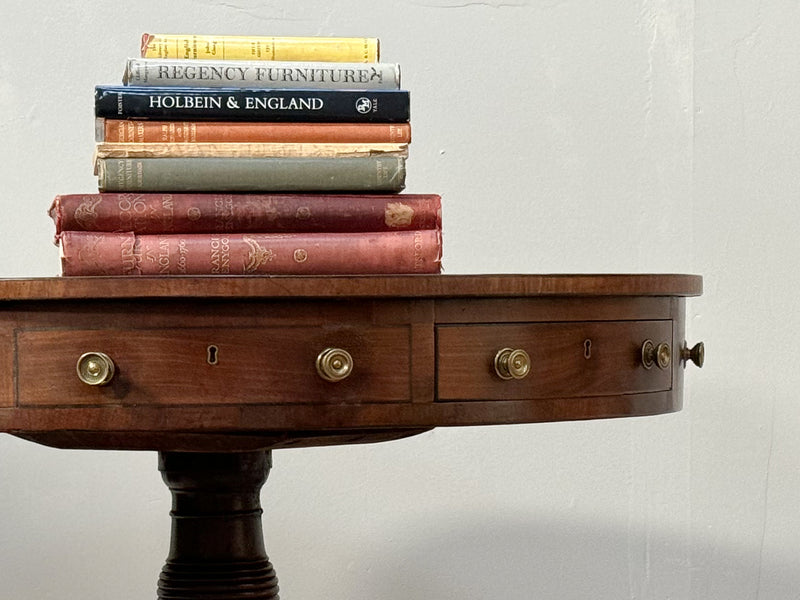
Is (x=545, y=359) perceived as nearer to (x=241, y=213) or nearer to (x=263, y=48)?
(x=241, y=213)

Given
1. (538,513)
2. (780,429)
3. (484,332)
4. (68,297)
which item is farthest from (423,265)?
(780,429)

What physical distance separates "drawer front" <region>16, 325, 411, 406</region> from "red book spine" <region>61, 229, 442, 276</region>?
11 centimetres

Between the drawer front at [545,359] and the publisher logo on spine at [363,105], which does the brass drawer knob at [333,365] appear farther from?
the publisher logo on spine at [363,105]

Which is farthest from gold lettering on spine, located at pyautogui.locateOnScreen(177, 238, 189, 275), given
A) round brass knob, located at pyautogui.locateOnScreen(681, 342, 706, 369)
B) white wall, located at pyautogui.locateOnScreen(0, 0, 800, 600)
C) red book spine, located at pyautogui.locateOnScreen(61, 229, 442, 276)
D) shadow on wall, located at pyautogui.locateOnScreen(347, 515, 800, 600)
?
shadow on wall, located at pyautogui.locateOnScreen(347, 515, 800, 600)

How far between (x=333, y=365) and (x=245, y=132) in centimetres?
23

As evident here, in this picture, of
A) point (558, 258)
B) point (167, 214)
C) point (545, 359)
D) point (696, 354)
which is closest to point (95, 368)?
point (167, 214)

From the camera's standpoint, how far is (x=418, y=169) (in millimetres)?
1551

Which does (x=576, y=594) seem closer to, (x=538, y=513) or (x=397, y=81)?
(x=538, y=513)

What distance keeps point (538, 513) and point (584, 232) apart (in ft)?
1.15

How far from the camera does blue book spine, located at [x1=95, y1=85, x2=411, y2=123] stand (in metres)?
0.90

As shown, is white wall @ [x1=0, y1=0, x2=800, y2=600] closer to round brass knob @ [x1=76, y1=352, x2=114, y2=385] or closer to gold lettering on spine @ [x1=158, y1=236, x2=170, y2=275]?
gold lettering on spine @ [x1=158, y1=236, x2=170, y2=275]

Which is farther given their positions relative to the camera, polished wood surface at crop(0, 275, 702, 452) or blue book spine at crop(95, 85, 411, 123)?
blue book spine at crop(95, 85, 411, 123)

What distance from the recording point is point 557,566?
5.28 ft

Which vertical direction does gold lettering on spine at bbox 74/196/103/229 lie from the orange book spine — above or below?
below
